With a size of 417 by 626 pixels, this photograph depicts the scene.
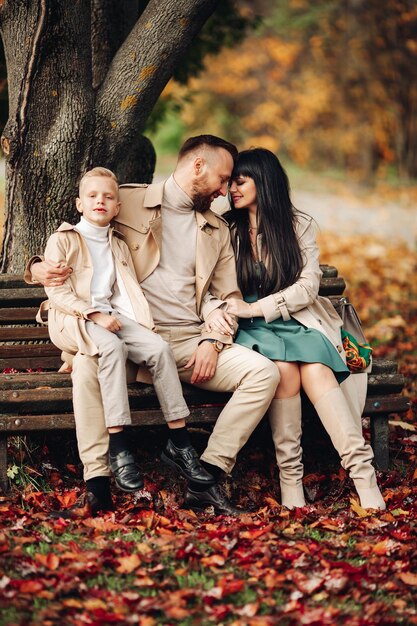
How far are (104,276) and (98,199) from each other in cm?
40

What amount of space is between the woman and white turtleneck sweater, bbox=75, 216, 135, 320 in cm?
62

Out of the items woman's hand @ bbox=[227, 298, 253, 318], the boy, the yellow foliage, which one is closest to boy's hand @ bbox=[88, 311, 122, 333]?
the boy

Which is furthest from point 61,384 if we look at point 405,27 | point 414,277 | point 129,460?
point 405,27

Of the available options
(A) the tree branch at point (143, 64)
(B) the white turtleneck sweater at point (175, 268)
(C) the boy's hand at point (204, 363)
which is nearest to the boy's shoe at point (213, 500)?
(C) the boy's hand at point (204, 363)

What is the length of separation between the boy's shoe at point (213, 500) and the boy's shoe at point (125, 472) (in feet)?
1.29

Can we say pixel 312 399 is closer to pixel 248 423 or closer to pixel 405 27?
pixel 248 423

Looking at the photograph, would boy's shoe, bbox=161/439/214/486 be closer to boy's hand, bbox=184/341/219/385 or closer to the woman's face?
boy's hand, bbox=184/341/219/385

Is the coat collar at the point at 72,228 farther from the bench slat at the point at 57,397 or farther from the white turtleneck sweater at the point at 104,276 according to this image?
the bench slat at the point at 57,397

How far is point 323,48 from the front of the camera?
24.8 m

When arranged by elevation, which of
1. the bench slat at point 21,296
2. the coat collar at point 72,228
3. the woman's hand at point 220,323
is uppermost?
the coat collar at point 72,228

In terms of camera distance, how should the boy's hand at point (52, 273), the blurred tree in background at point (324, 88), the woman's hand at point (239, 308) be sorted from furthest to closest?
the blurred tree in background at point (324, 88), the woman's hand at point (239, 308), the boy's hand at point (52, 273)

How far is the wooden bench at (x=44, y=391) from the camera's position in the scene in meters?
4.32

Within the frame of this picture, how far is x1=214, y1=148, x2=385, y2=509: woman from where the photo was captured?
14.8ft

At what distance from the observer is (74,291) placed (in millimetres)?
4418
